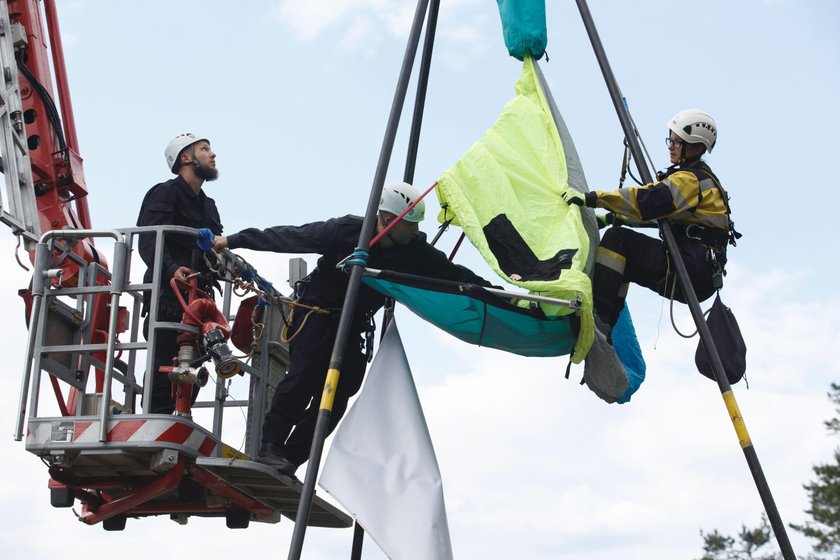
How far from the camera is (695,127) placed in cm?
941

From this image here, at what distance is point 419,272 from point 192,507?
2.48 metres

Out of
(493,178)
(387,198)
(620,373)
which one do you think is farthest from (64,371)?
(620,373)

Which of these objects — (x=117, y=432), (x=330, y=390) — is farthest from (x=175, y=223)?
(x=330, y=390)

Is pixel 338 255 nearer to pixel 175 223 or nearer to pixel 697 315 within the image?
pixel 175 223

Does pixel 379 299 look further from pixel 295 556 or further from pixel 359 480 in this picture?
pixel 295 556

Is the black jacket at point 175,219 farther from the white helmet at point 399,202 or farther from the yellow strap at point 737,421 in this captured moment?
the yellow strap at point 737,421

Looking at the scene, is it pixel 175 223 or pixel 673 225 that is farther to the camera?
pixel 175 223

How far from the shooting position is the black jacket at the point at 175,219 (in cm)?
951

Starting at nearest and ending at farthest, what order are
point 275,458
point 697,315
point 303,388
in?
point 697,315 < point 275,458 < point 303,388

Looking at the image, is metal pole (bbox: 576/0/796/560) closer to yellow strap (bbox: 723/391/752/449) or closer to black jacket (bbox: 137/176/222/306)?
yellow strap (bbox: 723/391/752/449)

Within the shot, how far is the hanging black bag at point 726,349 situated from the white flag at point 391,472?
1.95 m

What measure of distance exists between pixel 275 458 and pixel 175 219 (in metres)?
1.98

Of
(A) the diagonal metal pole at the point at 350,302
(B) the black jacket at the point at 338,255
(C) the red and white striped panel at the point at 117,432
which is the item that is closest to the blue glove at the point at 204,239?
(B) the black jacket at the point at 338,255

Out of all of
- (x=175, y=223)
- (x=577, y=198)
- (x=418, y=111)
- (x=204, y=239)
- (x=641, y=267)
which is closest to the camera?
(x=577, y=198)
